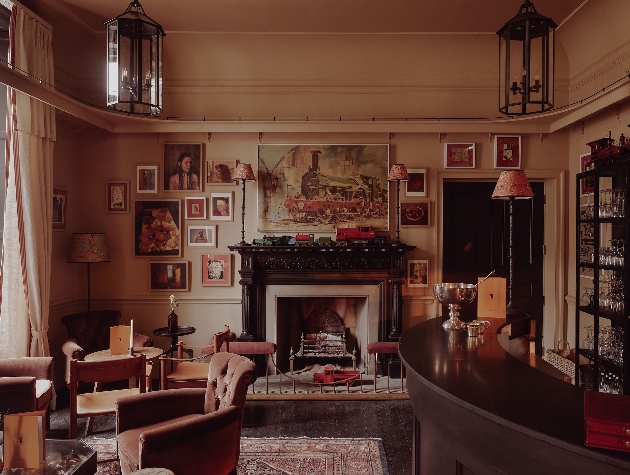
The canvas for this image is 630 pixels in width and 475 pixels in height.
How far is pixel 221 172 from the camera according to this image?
614 centimetres

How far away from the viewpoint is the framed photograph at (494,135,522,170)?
239 inches

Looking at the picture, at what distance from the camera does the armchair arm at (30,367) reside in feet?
13.5

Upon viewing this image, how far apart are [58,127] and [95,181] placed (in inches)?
32.2

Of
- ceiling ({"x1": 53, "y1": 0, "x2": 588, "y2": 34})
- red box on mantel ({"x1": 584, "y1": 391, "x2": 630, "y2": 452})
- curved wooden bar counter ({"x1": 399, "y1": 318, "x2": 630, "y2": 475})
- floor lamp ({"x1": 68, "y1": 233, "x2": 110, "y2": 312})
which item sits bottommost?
curved wooden bar counter ({"x1": 399, "y1": 318, "x2": 630, "y2": 475})

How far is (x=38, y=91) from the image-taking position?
14.4ft

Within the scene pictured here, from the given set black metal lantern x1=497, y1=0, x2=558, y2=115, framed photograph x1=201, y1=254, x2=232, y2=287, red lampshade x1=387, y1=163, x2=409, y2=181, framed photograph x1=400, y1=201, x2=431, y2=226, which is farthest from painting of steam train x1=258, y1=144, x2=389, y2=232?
black metal lantern x1=497, y1=0, x2=558, y2=115

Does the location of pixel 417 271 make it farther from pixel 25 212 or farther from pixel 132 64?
pixel 25 212

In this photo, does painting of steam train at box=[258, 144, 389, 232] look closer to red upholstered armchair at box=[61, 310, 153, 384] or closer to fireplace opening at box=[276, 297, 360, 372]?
fireplace opening at box=[276, 297, 360, 372]

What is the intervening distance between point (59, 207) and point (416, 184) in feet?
14.4

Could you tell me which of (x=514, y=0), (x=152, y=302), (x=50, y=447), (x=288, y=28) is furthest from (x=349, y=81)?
(x=50, y=447)

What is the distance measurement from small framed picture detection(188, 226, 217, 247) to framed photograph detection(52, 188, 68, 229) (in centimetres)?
149

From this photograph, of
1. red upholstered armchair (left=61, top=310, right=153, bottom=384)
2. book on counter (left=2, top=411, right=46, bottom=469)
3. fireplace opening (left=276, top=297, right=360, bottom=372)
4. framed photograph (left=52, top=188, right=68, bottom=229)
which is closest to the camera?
book on counter (left=2, top=411, right=46, bottom=469)

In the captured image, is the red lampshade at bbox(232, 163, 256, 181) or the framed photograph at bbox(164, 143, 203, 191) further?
the framed photograph at bbox(164, 143, 203, 191)

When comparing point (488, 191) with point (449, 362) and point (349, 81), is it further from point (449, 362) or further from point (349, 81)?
point (449, 362)
